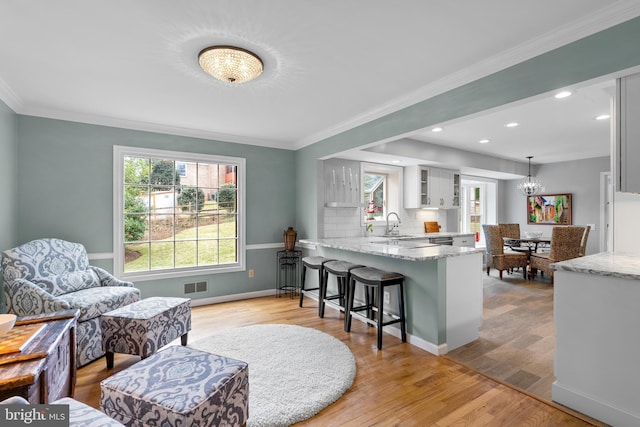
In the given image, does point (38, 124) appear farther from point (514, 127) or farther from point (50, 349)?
point (514, 127)

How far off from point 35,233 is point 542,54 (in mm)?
4949

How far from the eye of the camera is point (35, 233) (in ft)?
11.1

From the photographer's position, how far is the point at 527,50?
212 centimetres

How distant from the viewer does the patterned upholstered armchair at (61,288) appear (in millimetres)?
2525

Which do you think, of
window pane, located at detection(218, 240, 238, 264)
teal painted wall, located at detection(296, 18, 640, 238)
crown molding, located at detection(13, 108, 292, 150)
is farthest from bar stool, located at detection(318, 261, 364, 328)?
crown molding, located at detection(13, 108, 292, 150)

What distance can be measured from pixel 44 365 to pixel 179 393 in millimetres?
601

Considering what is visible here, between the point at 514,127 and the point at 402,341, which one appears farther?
the point at 514,127

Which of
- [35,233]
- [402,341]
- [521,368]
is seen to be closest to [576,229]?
[521,368]

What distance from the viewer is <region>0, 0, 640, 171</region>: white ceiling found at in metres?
1.77

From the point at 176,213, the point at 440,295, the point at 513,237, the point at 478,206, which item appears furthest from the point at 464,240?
the point at 176,213

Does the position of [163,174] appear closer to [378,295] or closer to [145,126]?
[145,126]

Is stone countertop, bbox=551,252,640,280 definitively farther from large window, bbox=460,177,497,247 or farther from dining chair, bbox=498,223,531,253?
large window, bbox=460,177,497,247

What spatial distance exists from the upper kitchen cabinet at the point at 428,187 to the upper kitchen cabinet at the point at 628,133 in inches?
142

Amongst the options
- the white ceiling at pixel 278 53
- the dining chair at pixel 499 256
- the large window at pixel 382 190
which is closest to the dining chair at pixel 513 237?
the dining chair at pixel 499 256
